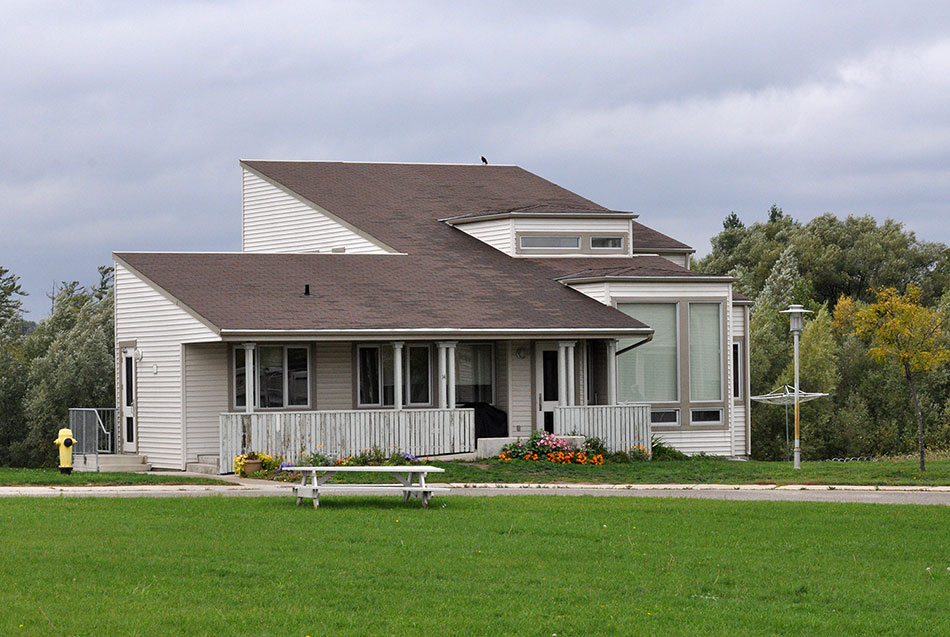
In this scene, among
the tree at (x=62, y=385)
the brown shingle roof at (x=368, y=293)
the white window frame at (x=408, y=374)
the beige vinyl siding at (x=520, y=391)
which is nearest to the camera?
the brown shingle roof at (x=368, y=293)

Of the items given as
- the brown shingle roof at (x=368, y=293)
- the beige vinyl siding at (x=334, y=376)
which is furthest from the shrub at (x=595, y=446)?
the beige vinyl siding at (x=334, y=376)

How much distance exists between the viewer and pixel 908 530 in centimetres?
1574

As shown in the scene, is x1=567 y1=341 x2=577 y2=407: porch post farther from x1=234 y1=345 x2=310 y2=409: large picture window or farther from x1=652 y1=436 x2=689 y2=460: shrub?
x1=234 y1=345 x2=310 y2=409: large picture window

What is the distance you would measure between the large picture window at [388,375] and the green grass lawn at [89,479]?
507 centimetres

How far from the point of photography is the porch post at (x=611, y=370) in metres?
29.4

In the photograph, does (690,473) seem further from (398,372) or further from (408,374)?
(408,374)

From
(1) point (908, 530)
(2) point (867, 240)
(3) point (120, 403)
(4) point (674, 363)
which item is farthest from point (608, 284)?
(2) point (867, 240)

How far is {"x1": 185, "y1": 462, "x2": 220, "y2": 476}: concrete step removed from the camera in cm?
2594

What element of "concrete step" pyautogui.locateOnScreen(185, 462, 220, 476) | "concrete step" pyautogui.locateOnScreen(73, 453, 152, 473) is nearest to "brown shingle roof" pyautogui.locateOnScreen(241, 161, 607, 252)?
"concrete step" pyautogui.locateOnScreen(73, 453, 152, 473)

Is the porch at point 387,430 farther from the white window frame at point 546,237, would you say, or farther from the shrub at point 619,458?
the white window frame at point 546,237

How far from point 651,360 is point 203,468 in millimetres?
10123

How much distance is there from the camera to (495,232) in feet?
110

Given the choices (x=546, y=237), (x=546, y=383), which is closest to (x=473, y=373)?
(x=546, y=383)

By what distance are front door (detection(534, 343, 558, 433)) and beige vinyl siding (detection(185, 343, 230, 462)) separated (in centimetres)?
664
